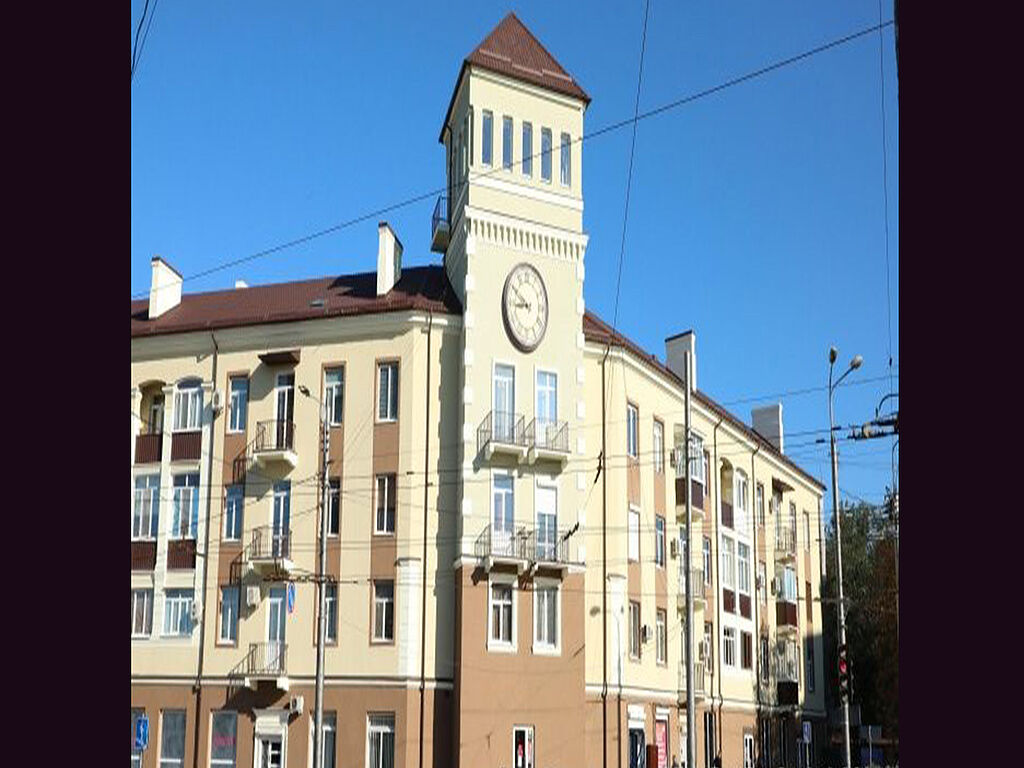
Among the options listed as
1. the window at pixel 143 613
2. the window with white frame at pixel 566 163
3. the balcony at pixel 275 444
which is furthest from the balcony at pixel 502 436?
the window at pixel 143 613

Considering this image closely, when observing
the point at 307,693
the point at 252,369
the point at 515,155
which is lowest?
the point at 307,693

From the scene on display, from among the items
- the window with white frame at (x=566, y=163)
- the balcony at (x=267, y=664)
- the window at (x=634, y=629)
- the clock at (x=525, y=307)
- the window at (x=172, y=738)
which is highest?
the window with white frame at (x=566, y=163)

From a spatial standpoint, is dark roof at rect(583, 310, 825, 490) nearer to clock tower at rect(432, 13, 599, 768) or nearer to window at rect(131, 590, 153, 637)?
clock tower at rect(432, 13, 599, 768)

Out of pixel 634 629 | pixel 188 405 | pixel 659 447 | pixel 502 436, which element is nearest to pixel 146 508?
pixel 188 405

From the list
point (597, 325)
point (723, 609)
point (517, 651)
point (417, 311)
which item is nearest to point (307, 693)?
point (517, 651)

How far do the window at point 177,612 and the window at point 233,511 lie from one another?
7.65ft

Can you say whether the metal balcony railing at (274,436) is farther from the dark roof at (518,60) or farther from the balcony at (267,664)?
the dark roof at (518,60)

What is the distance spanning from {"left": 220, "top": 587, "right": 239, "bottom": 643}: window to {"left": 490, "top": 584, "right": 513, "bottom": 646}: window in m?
8.32

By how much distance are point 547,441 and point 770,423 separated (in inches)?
1140

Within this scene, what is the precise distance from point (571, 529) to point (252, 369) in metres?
12.0

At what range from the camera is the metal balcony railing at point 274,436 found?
41728mm

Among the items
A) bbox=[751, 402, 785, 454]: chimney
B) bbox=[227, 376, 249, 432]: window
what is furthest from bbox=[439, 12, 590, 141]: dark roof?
bbox=[751, 402, 785, 454]: chimney
